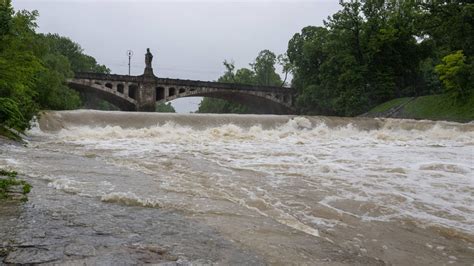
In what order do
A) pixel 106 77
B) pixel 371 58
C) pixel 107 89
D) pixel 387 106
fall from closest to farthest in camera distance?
1. pixel 387 106
2. pixel 371 58
3. pixel 107 89
4. pixel 106 77

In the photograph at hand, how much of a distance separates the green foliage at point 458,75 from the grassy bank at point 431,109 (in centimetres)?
72

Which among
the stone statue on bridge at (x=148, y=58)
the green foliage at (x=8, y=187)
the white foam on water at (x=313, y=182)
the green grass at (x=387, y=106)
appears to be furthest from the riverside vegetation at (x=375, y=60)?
the green foliage at (x=8, y=187)

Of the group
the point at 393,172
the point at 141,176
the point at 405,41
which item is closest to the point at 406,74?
the point at 405,41

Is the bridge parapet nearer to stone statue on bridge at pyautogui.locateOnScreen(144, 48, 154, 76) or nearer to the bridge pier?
the bridge pier

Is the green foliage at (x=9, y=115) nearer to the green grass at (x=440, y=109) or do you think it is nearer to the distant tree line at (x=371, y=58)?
the green grass at (x=440, y=109)

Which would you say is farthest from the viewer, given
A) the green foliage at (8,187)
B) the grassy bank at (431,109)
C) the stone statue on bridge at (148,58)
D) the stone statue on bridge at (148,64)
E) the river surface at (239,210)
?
the stone statue on bridge at (148,58)

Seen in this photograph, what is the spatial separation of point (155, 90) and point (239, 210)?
1721 inches

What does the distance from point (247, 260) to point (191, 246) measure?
1.62 ft

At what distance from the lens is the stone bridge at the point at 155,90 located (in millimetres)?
43188

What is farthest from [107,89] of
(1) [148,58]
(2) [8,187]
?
(2) [8,187]

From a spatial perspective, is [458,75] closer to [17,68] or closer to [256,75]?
[17,68]

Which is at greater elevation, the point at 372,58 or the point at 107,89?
the point at 372,58

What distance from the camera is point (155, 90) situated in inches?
1844

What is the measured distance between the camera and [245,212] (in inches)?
179
